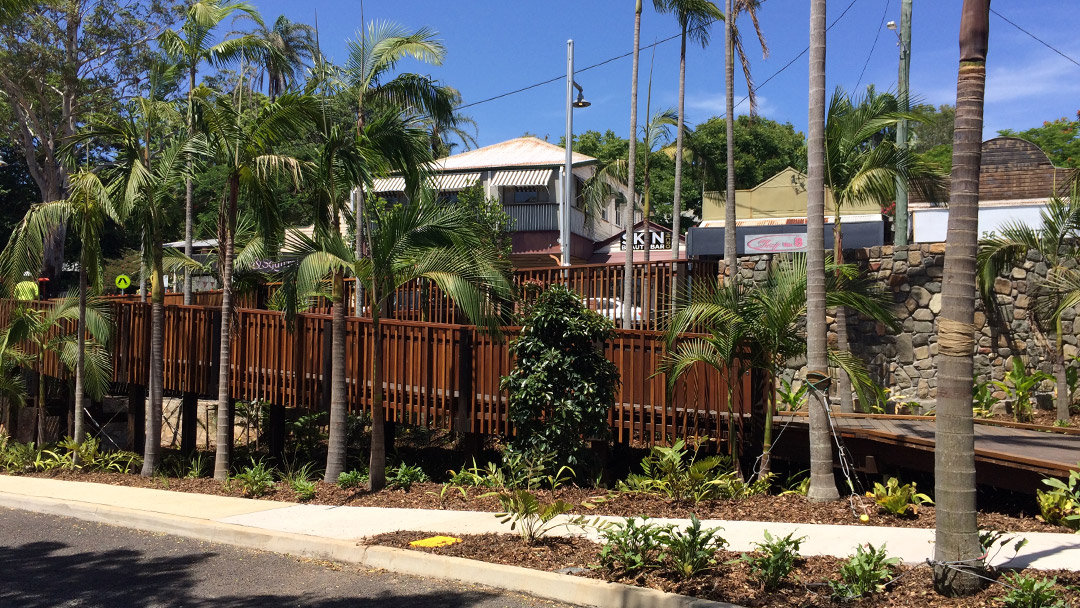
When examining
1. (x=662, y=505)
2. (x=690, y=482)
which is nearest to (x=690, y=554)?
(x=662, y=505)

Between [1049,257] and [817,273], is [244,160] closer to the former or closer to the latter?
[817,273]

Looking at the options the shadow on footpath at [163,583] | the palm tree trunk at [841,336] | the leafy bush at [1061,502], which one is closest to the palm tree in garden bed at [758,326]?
the leafy bush at [1061,502]

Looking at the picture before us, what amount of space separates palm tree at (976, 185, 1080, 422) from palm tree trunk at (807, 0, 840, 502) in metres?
5.59

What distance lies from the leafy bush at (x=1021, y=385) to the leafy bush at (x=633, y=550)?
28.3ft

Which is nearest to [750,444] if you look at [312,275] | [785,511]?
[785,511]

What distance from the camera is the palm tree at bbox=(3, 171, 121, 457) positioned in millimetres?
12555

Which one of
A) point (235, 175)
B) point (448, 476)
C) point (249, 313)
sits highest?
point (235, 175)

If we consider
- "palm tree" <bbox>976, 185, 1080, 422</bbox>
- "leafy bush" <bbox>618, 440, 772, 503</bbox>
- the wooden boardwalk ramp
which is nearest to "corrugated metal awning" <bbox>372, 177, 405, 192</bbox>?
"palm tree" <bbox>976, 185, 1080, 422</bbox>

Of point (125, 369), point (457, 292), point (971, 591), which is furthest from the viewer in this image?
point (125, 369)

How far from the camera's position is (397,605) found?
617 centimetres

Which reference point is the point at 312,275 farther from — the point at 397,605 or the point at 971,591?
the point at 971,591

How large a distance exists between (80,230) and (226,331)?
3.13 meters

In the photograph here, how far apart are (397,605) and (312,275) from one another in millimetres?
4675

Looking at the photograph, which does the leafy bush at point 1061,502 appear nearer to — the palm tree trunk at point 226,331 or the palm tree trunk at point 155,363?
the palm tree trunk at point 226,331
